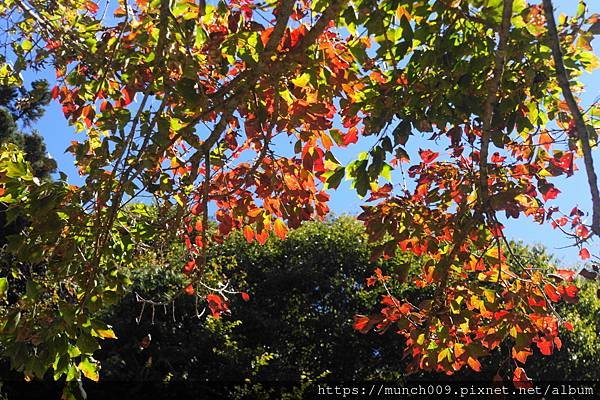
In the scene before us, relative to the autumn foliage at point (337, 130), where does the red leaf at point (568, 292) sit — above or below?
below

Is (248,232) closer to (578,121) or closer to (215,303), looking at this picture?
(215,303)

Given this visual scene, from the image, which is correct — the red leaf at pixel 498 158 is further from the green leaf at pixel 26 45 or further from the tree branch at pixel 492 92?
the green leaf at pixel 26 45

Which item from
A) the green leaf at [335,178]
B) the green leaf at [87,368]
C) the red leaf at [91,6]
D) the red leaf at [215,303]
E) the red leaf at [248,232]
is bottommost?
the green leaf at [87,368]

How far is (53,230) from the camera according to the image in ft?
7.47

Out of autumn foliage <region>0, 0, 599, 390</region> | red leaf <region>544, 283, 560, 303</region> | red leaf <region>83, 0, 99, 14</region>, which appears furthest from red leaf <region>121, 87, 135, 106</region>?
red leaf <region>544, 283, 560, 303</region>

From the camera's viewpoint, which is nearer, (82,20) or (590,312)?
(82,20)

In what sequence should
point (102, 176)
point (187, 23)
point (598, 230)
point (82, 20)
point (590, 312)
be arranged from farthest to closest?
point (590, 312) → point (82, 20) → point (102, 176) → point (187, 23) → point (598, 230)

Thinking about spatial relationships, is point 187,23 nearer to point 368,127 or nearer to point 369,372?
point 368,127

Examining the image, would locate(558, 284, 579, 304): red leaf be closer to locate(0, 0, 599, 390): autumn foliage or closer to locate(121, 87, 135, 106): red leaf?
locate(0, 0, 599, 390): autumn foliage

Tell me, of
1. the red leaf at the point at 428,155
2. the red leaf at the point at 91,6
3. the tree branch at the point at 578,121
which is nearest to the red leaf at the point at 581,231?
the red leaf at the point at 428,155

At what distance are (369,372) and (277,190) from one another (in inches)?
130

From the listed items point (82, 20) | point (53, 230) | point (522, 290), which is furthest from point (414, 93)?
point (82, 20)

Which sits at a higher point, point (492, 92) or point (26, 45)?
point (26, 45)

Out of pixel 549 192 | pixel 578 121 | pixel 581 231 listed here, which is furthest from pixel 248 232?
pixel 578 121
